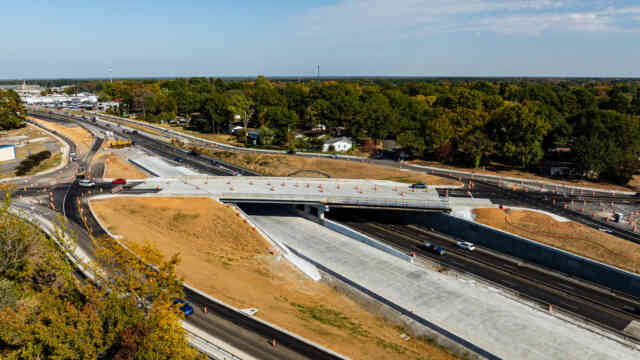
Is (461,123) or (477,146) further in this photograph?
(461,123)

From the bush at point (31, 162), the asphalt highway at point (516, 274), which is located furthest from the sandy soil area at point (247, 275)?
the bush at point (31, 162)

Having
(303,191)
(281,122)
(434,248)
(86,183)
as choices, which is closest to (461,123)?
(281,122)

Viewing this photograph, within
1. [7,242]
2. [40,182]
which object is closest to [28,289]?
[7,242]

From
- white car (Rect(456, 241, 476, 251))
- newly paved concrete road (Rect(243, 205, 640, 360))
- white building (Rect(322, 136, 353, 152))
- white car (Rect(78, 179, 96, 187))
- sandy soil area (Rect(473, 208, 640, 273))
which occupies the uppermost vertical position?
white building (Rect(322, 136, 353, 152))

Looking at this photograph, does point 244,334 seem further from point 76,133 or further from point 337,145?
point 76,133

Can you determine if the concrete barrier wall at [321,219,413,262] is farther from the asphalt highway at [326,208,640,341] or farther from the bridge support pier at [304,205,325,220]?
the asphalt highway at [326,208,640,341]

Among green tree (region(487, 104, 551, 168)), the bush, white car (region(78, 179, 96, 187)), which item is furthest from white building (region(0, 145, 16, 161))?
green tree (region(487, 104, 551, 168))
